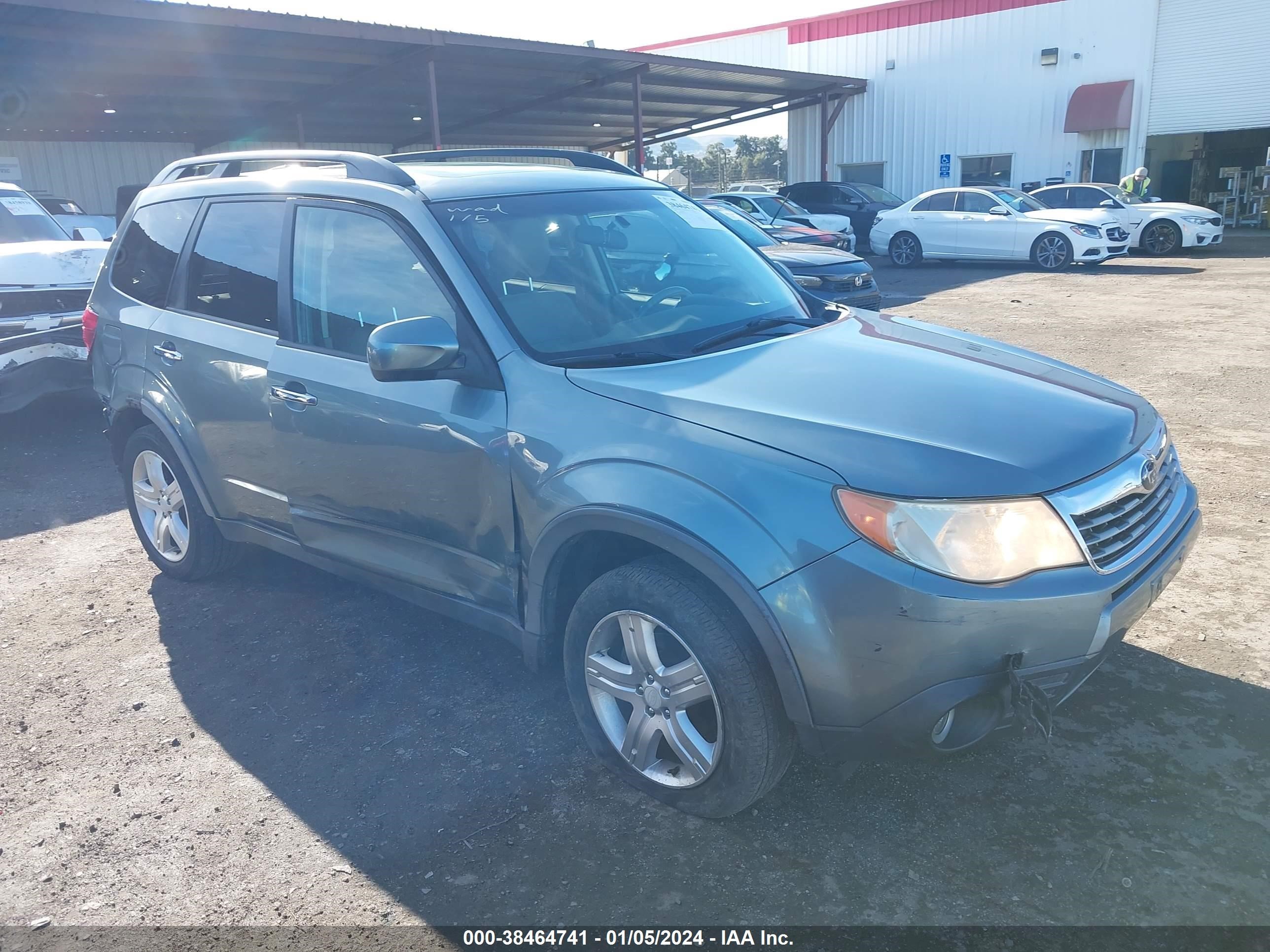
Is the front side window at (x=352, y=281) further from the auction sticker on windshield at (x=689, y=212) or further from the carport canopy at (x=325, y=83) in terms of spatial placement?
the carport canopy at (x=325, y=83)

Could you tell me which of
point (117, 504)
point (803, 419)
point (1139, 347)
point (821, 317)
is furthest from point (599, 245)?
point (1139, 347)

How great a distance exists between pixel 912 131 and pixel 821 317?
28.1 metres

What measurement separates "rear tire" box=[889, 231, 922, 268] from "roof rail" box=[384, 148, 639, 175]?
52.3 feet

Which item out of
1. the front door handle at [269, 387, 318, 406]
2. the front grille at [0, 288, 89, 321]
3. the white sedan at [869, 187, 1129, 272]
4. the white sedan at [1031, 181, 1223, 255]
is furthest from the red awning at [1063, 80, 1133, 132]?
the front door handle at [269, 387, 318, 406]

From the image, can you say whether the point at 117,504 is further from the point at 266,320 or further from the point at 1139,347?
the point at 1139,347

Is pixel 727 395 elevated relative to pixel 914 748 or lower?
elevated

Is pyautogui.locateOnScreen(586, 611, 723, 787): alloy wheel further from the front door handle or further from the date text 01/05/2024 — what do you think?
the front door handle

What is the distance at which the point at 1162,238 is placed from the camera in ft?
62.7

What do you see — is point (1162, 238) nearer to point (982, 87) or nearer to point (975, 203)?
point (975, 203)

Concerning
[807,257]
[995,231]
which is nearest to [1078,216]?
[995,231]

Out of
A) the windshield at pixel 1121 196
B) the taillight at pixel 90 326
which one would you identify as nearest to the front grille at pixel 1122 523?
the taillight at pixel 90 326

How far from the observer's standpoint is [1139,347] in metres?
9.56

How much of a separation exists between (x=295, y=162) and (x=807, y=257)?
23.7ft

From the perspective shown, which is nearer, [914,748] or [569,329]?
[914,748]
